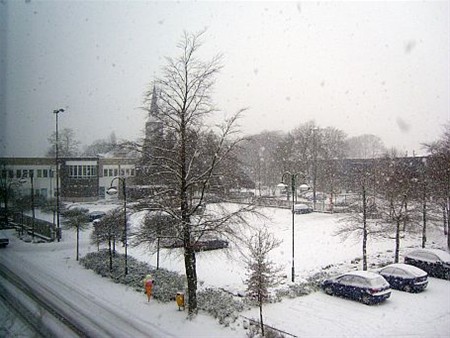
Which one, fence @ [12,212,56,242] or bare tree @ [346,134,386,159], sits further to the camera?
bare tree @ [346,134,386,159]

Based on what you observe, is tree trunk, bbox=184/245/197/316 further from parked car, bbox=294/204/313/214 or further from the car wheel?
parked car, bbox=294/204/313/214

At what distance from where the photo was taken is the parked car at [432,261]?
17766 mm

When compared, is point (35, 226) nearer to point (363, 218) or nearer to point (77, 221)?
point (77, 221)

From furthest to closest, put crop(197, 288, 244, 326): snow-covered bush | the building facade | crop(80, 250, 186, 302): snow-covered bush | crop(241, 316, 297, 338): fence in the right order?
the building facade, crop(80, 250, 186, 302): snow-covered bush, crop(197, 288, 244, 326): snow-covered bush, crop(241, 316, 297, 338): fence

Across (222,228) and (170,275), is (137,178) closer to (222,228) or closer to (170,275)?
(222,228)

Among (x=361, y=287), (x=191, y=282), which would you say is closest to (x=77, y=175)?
(x=191, y=282)

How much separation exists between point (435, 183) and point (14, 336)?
22907 mm

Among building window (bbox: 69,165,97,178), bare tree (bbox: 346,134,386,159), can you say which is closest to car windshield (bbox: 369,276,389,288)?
building window (bbox: 69,165,97,178)

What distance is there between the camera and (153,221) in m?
→ 15.4

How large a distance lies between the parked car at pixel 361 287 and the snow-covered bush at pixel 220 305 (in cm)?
384

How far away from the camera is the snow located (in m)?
12.0

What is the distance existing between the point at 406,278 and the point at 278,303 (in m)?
5.49

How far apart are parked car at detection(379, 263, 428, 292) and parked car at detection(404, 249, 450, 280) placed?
8.05 feet

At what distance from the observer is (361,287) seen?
14.3m
